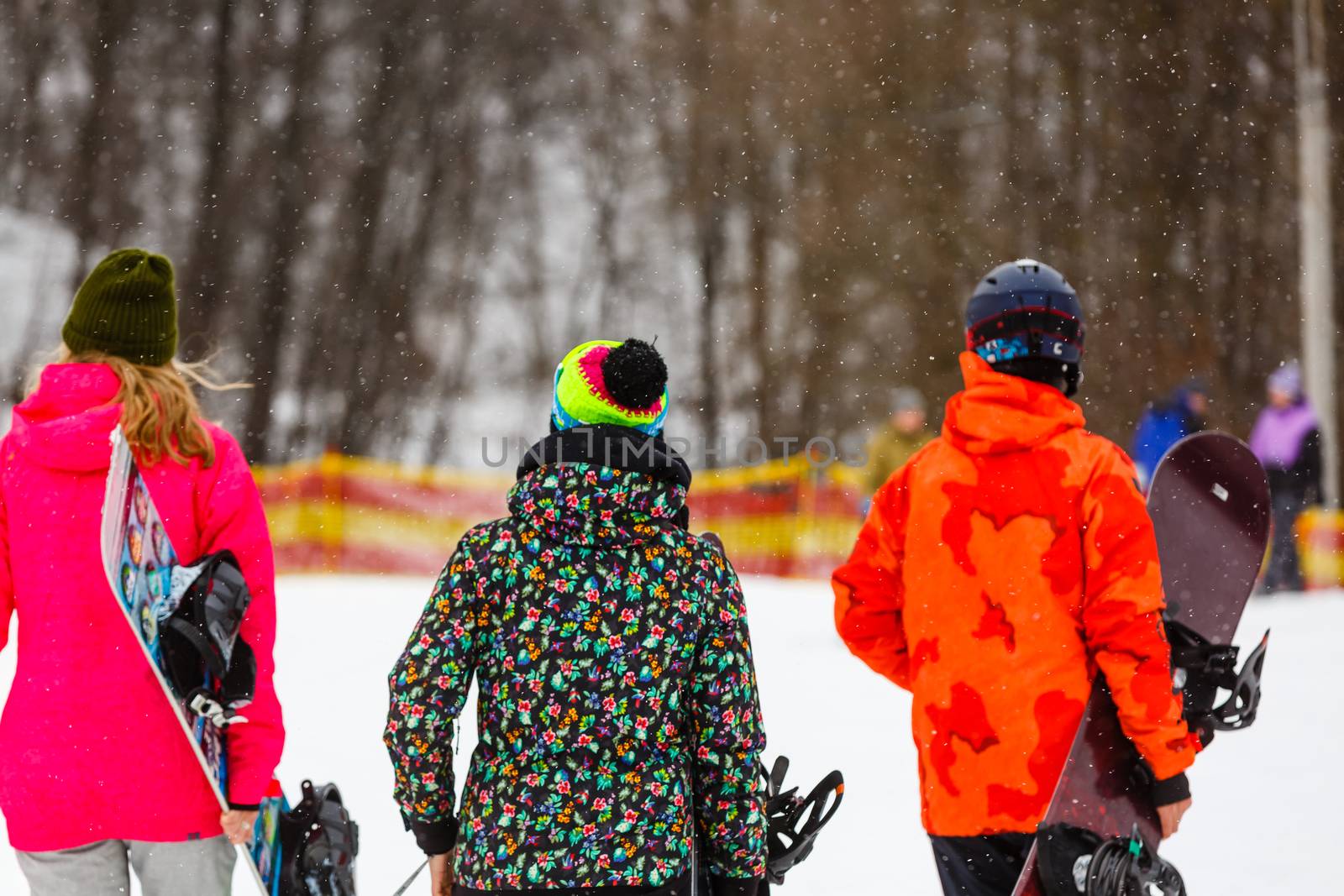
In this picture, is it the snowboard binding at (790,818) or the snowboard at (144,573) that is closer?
the snowboard at (144,573)

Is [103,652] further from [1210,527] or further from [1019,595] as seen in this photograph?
[1210,527]

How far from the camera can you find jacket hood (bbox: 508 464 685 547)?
7.84 ft

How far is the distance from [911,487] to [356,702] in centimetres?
527

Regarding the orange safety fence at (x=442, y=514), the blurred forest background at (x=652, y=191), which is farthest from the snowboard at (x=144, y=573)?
the blurred forest background at (x=652, y=191)

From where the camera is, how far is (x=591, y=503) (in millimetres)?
2387

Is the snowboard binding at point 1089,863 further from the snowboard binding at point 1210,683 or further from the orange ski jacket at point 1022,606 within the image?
the snowboard binding at point 1210,683

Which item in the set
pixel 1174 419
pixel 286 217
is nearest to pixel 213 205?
pixel 286 217

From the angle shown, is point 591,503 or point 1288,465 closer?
point 591,503

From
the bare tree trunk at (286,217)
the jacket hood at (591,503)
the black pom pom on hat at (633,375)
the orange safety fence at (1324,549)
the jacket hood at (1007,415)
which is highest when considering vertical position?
the bare tree trunk at (286,217)

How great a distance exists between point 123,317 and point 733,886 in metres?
1.58

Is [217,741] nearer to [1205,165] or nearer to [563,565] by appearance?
[563,565]

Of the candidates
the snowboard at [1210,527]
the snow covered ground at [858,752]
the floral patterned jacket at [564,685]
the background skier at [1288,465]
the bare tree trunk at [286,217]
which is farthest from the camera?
the bare tree trunk at [286,217]

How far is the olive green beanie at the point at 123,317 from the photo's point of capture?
9.57 feet

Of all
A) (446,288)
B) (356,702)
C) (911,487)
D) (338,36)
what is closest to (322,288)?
(446,288)
